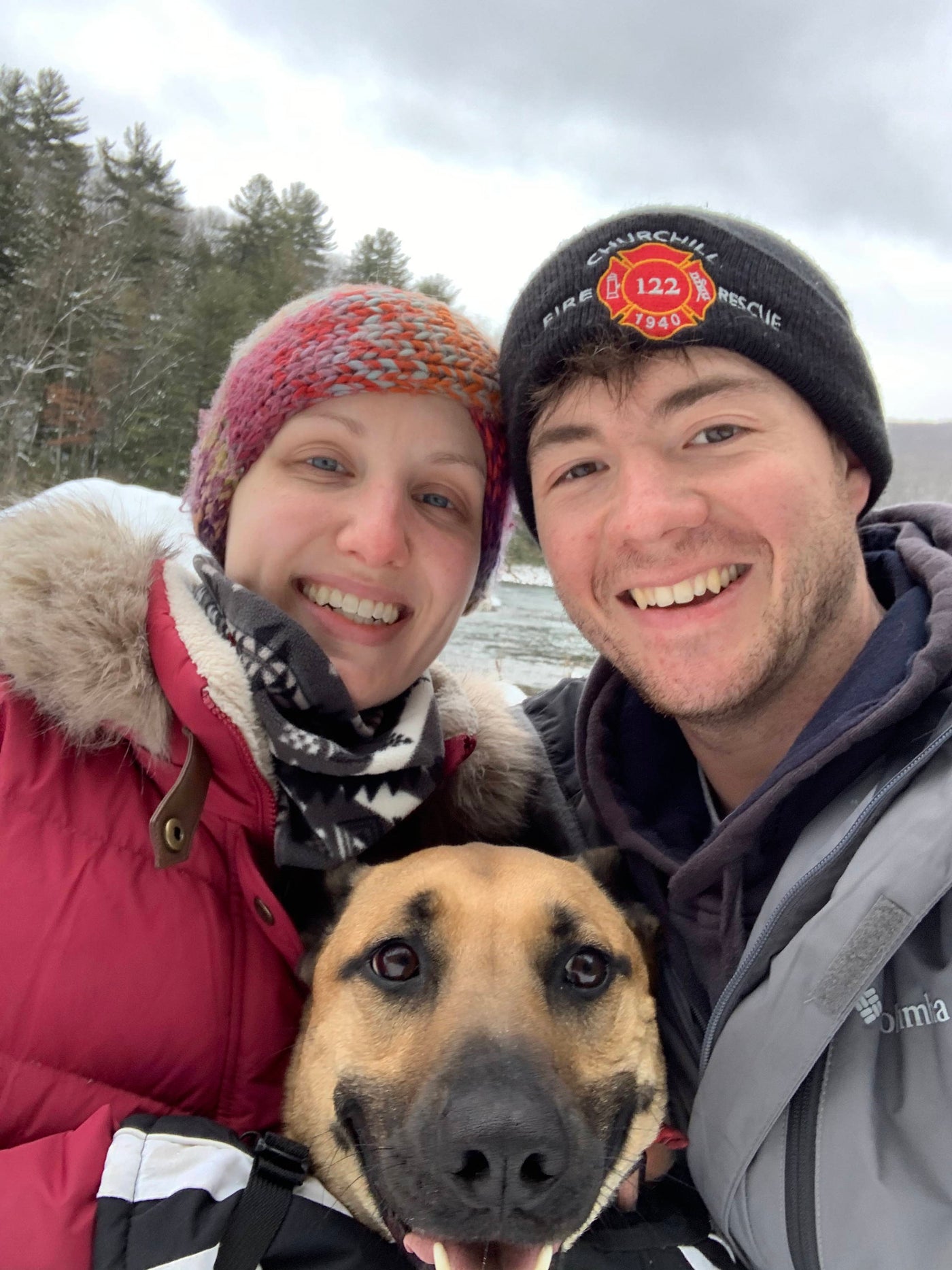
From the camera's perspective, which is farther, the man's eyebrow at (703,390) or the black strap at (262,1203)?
the man's eyebrow at (703,390)

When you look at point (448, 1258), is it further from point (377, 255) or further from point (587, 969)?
point (377, 255)

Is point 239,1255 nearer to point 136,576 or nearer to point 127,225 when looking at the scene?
point 136,576

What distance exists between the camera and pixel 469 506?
2.47m

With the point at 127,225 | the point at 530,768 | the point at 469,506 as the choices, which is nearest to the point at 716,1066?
the point at 530,768

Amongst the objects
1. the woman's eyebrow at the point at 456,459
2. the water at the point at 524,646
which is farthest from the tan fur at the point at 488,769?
the water at the point at 524,646

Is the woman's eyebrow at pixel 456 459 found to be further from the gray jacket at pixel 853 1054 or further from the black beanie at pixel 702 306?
the gray jacket at pixel 853 1054

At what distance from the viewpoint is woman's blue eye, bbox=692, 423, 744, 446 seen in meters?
2.11

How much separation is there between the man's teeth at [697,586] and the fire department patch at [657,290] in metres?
0.65

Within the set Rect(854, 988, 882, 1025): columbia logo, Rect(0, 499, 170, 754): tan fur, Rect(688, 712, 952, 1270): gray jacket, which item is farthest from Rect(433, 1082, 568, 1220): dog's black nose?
Rect(0, 499, 170, 754): tan fur

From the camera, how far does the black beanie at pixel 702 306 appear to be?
6.77 ft

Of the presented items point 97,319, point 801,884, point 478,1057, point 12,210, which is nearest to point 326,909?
point 478,1057

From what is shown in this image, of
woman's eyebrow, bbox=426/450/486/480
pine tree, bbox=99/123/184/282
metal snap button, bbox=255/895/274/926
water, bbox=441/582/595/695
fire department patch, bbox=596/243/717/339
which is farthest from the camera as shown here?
pine tree, bbox=99/123/184/282

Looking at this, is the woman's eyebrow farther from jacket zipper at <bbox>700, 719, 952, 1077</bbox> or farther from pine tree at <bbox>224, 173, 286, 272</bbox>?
pine tree at <bbox>224, 173, 286, 272</bbox>

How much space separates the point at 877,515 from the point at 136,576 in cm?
239
